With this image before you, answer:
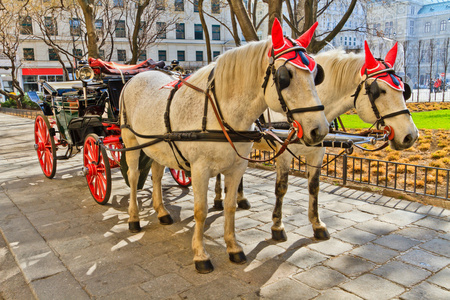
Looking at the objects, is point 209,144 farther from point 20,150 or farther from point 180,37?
point 180,37

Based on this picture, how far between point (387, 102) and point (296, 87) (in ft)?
4.24

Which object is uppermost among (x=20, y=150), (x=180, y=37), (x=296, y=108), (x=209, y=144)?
(x=180, y=37)

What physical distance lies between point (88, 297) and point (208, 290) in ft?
3.45

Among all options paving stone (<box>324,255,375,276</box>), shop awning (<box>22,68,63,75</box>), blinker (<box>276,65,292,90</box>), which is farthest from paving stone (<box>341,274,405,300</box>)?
shop awning (<box>22,68,63,75</box>)

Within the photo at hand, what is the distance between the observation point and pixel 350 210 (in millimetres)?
5367

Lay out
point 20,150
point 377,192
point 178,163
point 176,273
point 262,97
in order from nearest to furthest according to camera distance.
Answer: point 262,97
point 176,273
point 178,163
point 377,192
point 20,150

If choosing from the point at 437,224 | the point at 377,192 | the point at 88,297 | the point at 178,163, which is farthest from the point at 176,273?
the point at 377,192

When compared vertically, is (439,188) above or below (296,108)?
below

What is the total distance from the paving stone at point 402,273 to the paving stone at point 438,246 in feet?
1.75

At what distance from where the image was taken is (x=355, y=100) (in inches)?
152

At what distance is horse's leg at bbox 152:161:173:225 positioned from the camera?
5.02 metres

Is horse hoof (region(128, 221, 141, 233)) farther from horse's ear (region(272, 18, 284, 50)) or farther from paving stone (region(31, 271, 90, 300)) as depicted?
horse's ear (region(272, 18, 284, 50))

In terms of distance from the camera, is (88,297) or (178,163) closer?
(88,297)

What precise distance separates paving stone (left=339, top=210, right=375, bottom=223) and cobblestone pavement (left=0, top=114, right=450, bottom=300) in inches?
0.5
